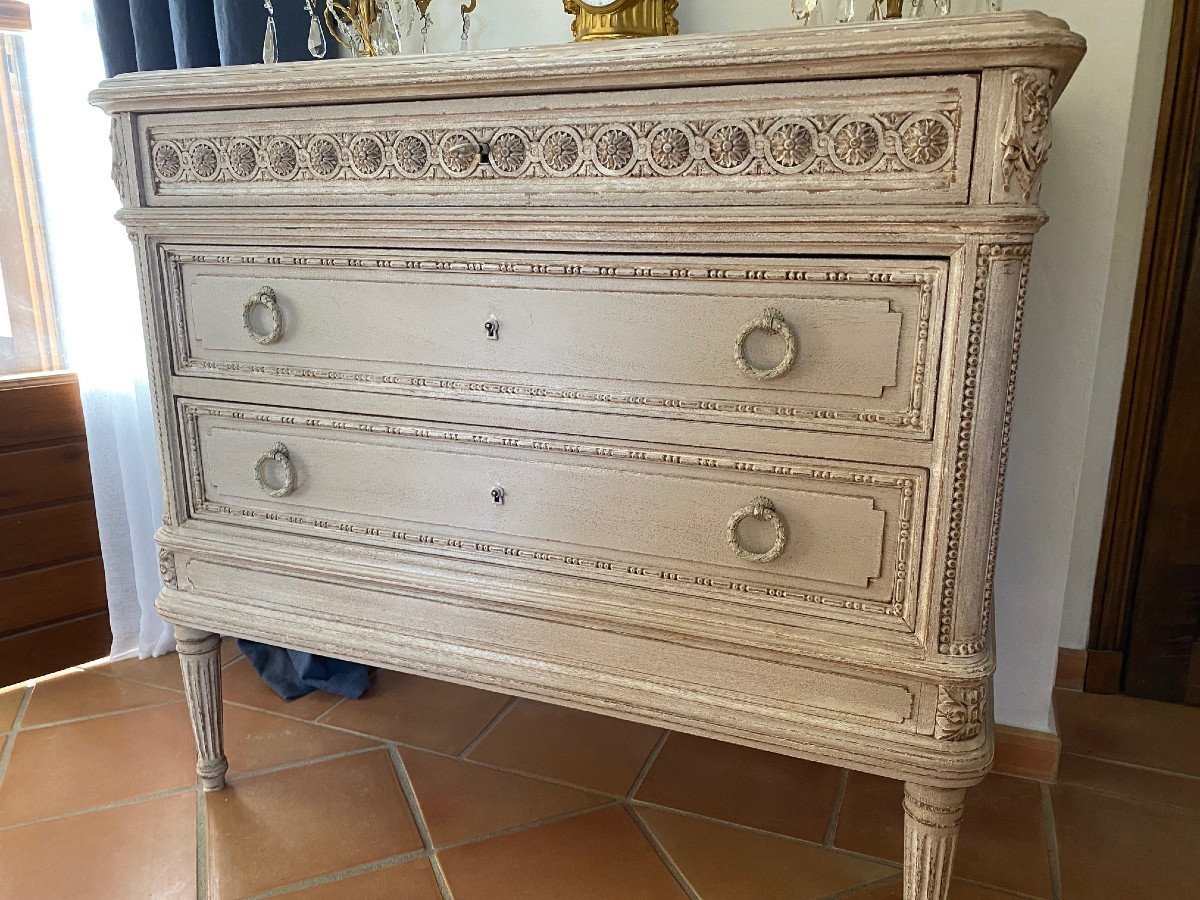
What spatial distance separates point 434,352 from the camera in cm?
128

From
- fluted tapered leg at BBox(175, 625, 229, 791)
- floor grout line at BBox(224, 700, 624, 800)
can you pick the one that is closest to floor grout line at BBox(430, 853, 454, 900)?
floor grout line at BBox(224, 700, 624, 800)

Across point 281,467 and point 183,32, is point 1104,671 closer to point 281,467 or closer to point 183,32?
point 281,467

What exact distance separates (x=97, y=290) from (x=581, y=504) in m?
1.37

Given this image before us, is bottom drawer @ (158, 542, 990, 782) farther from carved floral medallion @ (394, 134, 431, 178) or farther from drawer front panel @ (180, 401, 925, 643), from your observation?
carved floral medallion @ (394, 134, 431, 178)

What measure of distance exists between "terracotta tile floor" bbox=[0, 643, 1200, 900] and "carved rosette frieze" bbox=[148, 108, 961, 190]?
1.10 meters

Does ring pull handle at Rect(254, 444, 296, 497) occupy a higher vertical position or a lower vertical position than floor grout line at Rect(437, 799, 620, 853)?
higher

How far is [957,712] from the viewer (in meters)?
1.10

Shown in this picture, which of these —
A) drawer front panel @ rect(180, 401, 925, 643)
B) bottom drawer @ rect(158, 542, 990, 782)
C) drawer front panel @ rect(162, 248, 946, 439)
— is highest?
drawer front panel @ rect(162, 248, 946, 439)

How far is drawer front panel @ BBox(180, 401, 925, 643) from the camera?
1124 mm

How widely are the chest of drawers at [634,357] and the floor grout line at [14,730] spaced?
78 centimetres

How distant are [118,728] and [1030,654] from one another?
187 cm

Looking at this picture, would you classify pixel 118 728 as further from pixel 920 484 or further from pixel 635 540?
pixel 920 484

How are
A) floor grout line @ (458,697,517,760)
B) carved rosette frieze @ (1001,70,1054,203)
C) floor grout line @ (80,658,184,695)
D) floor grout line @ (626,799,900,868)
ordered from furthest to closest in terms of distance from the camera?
floor grout line @ (80,658,184,695), floor grout line @ (458,697,517,760), floor grout line @ (626,799,900,868), carved rosette frieze @ (1001,70,1054,203)

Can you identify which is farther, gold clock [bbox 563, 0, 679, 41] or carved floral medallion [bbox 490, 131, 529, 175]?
gold clock [bbox 563, 0, 679, 41]
